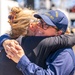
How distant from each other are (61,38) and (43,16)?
0.78 feet

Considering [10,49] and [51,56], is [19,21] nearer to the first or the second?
[10,49]

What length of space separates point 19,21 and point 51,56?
40 cm

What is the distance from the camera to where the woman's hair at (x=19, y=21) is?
2.67 m

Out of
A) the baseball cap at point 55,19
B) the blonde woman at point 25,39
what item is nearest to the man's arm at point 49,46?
the blonde woman at point 25,39

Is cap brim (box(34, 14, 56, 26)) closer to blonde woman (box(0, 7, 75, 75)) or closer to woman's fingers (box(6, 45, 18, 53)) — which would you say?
blonde woman (box(0, 7, 75, 75))

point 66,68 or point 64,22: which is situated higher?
Answer: point 64,22

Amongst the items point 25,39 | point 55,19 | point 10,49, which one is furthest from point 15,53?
point 55,19

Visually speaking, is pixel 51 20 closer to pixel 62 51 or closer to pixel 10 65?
pixel 62 51

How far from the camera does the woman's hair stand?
2670 millimetres

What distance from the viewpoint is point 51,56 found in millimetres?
2555

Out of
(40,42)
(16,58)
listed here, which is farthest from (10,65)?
(40,42)

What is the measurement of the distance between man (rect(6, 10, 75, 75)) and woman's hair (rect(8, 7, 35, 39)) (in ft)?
0.29

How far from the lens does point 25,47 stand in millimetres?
2617

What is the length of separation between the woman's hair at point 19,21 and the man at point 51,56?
3.5 inches
